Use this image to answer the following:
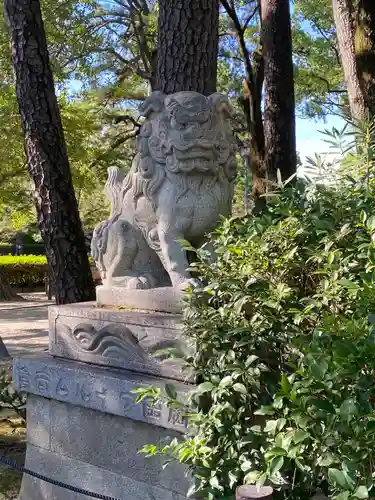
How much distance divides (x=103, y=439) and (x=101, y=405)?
244 millimetres

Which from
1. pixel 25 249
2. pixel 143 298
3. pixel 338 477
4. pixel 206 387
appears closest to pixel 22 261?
pixel 25 249

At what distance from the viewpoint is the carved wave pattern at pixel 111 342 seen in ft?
11.9

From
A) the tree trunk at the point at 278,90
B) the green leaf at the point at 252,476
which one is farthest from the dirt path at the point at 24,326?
the green leaf at the point at 252,476

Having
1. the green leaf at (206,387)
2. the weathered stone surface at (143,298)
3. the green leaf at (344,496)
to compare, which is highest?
the weathered stone surface at (143,298)

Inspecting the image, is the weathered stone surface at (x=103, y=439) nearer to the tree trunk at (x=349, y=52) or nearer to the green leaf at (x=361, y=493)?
the green leaf at (x=361, y=493)

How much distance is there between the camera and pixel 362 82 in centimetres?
731

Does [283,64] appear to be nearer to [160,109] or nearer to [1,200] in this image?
[160,109]

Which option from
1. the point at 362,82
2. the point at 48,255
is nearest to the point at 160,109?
the point at 48,255

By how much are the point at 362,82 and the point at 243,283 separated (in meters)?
5.37

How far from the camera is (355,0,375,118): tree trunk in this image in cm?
718

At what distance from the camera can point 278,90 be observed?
28.1 ft

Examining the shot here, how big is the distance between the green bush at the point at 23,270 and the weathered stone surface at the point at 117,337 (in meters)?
19.0

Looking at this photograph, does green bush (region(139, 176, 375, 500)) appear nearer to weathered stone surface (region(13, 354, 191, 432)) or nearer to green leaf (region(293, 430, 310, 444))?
green leaf (region(293, 430, 310, 444))

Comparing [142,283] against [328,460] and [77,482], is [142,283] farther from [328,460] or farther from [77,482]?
[328,460]
